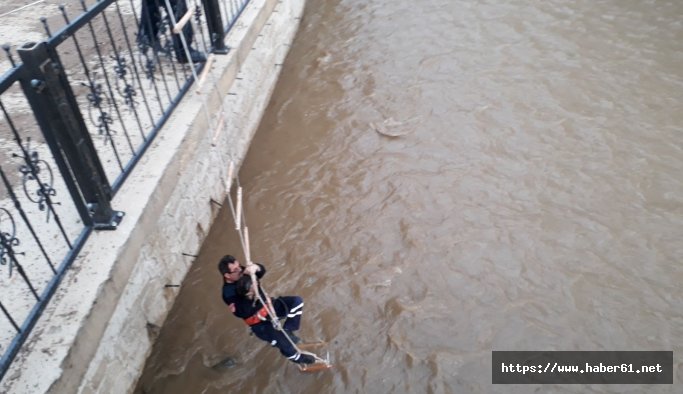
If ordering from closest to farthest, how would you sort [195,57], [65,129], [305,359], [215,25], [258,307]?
1. [65,129]
2. [258,307]
3. [305,359]
4. [215,25]
5. [195,57]

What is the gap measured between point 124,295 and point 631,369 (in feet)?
12.3

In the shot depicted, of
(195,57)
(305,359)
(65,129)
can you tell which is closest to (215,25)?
(195,57)

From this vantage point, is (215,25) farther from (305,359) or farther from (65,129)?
(305,359)

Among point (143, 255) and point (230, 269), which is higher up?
point (230, 269)

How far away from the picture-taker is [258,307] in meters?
3.57

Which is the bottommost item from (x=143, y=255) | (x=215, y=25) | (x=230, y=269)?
(x=143, y=255)

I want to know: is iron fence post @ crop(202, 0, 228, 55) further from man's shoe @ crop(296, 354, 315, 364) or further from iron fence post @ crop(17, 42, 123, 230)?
man's shoe @ crop(296, 354, 315, 364)

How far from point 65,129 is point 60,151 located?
0.52 ft

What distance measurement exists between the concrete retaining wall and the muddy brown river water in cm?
36

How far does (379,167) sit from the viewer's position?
235 inches

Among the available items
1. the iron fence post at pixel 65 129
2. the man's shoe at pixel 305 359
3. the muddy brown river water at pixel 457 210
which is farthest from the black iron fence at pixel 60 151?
the man's shoe at pixel 305 359

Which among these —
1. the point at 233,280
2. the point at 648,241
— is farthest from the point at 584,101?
the point at 233,280

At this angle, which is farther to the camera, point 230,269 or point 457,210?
point 457,210

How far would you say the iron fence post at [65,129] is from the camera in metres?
2.81
